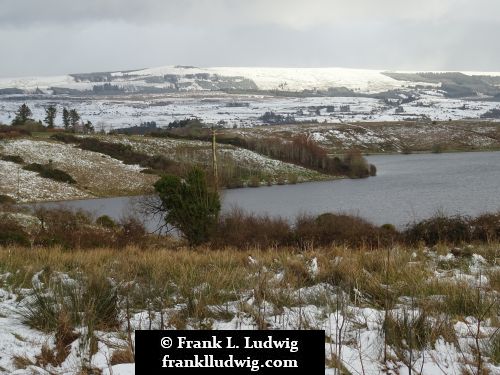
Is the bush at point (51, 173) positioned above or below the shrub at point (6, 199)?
above

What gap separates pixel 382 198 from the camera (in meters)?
48.0

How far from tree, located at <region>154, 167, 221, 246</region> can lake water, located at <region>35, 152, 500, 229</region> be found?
10.7 metres

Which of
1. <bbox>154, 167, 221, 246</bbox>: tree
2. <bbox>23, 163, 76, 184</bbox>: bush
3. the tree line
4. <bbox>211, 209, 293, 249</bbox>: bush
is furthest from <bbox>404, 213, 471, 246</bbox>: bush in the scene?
the tree line


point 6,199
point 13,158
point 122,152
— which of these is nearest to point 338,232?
point 6,199

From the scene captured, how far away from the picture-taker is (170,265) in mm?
6629

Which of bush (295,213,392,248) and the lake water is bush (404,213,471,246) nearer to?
bush (295,213,392,248)

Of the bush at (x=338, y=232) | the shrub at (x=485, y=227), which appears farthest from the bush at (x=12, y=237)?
the shrub at (x=485, y=227)

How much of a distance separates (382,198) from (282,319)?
44.9 metres

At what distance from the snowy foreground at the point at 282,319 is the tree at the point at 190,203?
14942 millimetres

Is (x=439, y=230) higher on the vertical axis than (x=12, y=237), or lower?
higher

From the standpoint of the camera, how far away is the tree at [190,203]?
21.5 meters

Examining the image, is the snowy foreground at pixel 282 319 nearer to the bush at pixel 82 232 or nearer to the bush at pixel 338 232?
the bush at pixel 82 232

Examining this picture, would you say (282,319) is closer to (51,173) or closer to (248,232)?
(248,232)

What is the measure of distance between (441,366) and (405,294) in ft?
5.33
